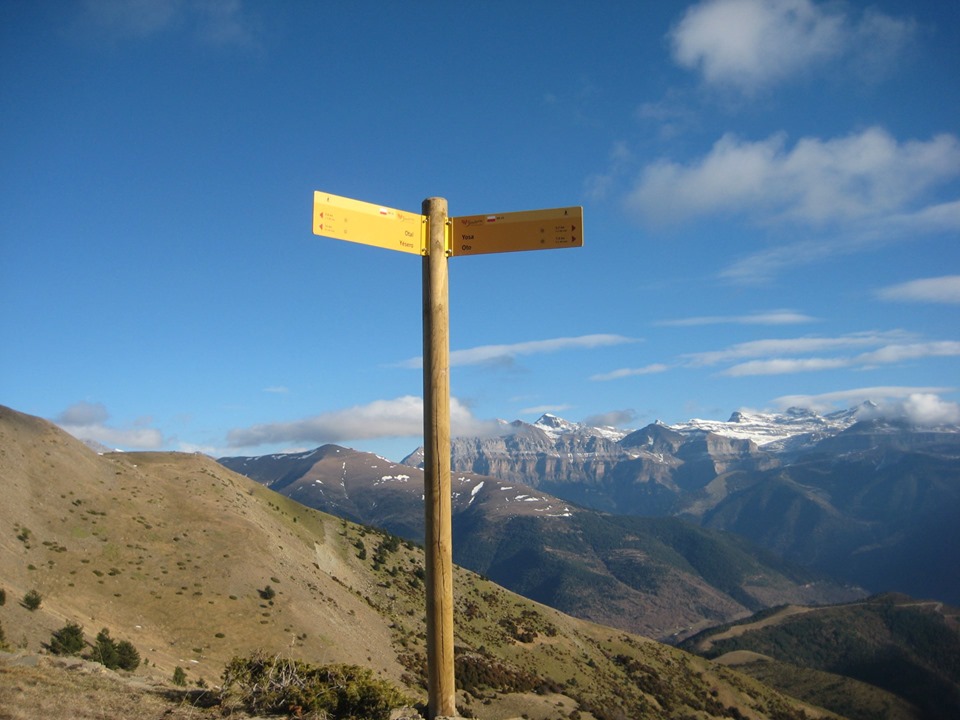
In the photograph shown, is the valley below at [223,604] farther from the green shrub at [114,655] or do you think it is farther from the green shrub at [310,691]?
the green shrub at [114,655]

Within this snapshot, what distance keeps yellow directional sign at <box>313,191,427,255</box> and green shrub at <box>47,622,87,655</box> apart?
26.7 m

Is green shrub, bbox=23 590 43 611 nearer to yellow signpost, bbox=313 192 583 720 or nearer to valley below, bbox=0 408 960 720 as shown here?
valley below, bbox=0 408 960 720

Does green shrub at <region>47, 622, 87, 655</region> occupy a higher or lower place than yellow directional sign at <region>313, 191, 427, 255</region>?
lower

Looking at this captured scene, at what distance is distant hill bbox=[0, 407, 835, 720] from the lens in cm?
4169

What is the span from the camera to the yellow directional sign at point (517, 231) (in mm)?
9977

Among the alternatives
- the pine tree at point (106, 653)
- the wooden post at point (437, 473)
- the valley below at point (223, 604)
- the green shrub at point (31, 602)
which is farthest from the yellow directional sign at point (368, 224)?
the green shrub at point (31, 602)

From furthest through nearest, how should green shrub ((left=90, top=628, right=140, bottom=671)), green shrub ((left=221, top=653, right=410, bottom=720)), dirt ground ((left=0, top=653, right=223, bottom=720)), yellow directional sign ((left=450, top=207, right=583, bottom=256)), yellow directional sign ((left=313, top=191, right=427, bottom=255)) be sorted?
green shrub ((left=90, top=628, right=140, bottom=671)) → green shrub ((left=221, top=653, right=410, bottom=720)) → dirt ground ((left=0, top=653, right=223, bottom=720)) → yellow directional sign ((left=450, top=207, right=583, bottom=256)) → yellow directional sign ((left=313, top=191, right=427, bottom=255))

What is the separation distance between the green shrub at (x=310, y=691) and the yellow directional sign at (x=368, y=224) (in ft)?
23.0

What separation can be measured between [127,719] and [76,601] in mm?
36244

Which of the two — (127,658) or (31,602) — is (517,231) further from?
(31,602)

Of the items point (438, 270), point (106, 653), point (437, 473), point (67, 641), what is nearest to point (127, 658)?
point (106, 653)

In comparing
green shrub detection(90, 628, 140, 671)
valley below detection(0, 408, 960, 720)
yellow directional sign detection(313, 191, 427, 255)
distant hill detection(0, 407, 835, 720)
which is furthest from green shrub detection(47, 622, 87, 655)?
yellow directional sign detection(313, 191, 427, 255)

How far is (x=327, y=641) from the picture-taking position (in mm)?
49469

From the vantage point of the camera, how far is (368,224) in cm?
985
